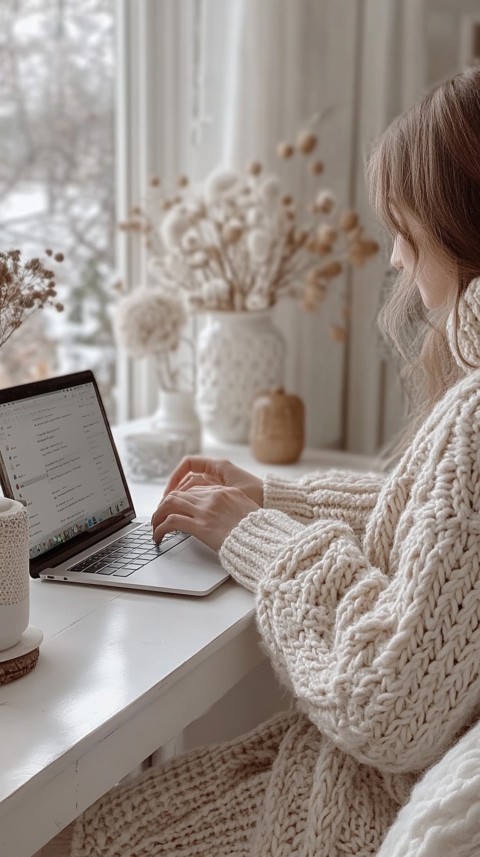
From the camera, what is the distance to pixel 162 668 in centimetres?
87

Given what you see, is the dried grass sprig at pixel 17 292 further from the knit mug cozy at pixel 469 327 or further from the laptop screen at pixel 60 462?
the knit mug cozy at pixel 469 327

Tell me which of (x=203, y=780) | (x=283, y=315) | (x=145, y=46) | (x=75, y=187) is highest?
(x=145, y=46)

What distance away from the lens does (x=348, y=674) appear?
83cm

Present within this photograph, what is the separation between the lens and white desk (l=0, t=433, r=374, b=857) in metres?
0.71

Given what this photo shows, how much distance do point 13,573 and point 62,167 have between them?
1.48 m

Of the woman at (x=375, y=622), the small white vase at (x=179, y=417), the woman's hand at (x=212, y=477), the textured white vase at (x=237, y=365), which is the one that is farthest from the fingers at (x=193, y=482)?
the textured white vase at (x=237, y=365)

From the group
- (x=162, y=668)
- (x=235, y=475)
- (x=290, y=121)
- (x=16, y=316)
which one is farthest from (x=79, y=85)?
(x=162, y=668)

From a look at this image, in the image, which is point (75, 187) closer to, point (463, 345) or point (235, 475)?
point (235, 475)

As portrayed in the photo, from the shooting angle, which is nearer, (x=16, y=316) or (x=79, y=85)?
(x=16, y=316)

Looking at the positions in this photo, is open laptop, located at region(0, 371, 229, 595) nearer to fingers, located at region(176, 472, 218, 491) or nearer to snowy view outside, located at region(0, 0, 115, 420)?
fingers, located at region(176, 472, 218, 491)

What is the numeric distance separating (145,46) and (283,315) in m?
0.69

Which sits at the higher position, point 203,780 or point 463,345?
point 463,345

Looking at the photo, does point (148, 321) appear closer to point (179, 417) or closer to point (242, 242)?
point (179, 417)

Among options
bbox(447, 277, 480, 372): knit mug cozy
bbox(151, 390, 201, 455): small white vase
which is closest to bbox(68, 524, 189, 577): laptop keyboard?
Answer: bbox(447, 277, 480, 372): knit mug cozy
